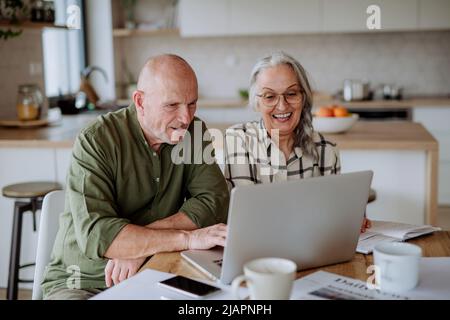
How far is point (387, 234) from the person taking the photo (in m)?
1.61

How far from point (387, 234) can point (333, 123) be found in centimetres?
154

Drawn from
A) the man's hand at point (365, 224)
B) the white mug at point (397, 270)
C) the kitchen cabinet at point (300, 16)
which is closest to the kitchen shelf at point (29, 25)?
the kitchen cabinet at point (300, 16)

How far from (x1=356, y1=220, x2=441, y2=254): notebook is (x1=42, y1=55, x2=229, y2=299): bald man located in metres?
0.37

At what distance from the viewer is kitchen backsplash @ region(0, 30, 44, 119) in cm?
404

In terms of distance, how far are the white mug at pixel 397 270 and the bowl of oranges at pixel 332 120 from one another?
1.94 meters

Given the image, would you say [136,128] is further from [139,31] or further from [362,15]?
[139,31]

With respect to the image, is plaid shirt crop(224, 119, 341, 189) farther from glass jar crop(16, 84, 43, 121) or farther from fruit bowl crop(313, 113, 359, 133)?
glass jar crop(16, 84, 43, 121)

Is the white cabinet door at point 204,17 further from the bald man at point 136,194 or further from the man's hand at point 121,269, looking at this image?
the man's hand at point 121,269

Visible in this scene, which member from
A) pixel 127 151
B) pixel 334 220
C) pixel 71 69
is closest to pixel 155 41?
pixel 71 69

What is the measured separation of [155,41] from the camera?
234 inches

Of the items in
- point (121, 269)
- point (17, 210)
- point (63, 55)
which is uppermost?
point (63, 55)

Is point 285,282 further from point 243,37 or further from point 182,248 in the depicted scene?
point 243,37

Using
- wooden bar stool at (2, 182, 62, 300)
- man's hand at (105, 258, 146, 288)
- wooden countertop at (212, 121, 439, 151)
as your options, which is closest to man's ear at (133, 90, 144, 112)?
man's hand at (105, 258, 146, 288)

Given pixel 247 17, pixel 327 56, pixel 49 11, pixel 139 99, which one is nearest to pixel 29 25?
pixel 49 11
